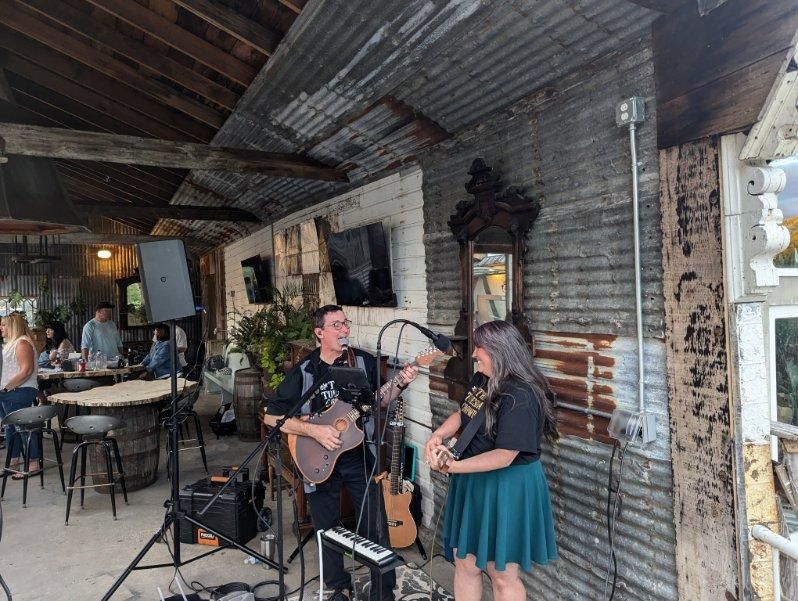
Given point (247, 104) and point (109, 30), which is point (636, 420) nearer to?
point (247, 104)

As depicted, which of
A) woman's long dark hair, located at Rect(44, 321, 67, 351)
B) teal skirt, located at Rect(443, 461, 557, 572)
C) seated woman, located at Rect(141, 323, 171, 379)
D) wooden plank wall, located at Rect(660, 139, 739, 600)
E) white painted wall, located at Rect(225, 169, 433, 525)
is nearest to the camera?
wooden plank wall, located at Rect(660, 139, 739, 600)

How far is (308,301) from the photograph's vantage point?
6.24 meters

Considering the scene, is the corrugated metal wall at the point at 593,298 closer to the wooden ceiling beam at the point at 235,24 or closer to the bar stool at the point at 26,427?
the wooden ceiling beam at the point at 235,24

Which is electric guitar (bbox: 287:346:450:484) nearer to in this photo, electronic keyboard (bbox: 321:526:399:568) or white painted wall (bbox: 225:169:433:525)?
electronic keyboard (bbox: 321:526:399:568)

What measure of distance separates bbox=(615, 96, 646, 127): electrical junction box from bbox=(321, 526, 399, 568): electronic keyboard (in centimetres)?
224

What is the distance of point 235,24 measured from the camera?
334cm

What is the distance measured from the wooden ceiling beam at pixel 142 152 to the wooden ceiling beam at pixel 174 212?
3.51 meters

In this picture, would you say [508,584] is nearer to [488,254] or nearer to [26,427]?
[488,254]

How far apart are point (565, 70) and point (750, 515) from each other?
2.11 metres

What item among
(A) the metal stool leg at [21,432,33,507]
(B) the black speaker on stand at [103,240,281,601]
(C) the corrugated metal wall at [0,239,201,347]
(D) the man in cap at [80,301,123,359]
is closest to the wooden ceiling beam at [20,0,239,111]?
(B) the black speaker on stand at [103,240,281,601]

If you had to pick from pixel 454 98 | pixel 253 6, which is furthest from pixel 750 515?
pixel 253 6

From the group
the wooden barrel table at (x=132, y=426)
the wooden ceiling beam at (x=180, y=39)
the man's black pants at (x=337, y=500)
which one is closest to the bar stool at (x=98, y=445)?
the wooden barrel table at (x=132, y=426)

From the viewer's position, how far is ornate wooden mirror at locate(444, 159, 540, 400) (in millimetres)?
2979

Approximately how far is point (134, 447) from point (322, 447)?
2930 millimetres
